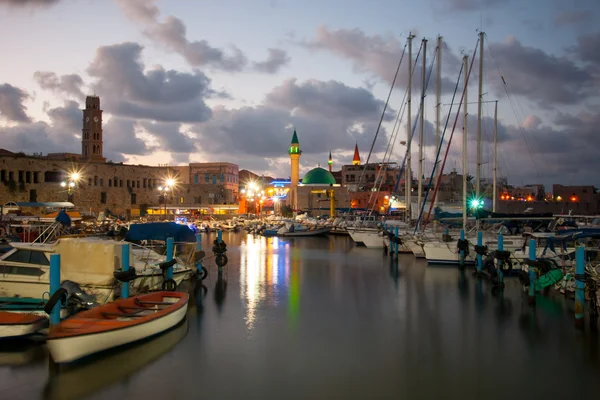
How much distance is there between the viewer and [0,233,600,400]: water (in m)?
10.5

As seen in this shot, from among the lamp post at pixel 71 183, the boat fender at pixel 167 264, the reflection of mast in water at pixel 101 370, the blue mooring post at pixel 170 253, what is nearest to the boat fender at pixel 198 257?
the blue mooring post at pixel 170 253

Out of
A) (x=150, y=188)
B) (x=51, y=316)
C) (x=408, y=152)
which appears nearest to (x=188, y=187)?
(x=150, y=188)

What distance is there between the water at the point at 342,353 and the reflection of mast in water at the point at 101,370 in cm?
4

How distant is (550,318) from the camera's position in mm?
16281

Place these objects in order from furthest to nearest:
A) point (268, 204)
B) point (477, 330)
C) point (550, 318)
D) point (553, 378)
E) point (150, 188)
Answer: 1. point (268, 204)
2. point (150, 188)
3. point (550, 318)
4. point (477, 330)
5. point (553, 378)

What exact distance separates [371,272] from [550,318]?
1156 centimetres

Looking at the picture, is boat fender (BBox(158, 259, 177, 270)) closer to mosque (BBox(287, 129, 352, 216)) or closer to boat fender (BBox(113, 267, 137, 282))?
boat fender (BBox(113, 267, 137, 282))

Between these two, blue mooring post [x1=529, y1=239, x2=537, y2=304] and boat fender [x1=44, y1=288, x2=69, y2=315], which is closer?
boat fender [x1=44, y1=288, x2=69, y2=315]

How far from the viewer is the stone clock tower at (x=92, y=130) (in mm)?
92500

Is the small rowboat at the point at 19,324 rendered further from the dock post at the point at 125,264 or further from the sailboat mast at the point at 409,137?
the sailboat mast at the point at 409,137

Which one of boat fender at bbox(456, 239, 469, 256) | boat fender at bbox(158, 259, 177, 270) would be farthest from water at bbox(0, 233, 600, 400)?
boat fender at bbox(456, 239, 469, 256)

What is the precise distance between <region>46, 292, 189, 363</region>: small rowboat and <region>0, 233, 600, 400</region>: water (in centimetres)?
34

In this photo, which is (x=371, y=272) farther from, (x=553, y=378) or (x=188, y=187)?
(x=188, y=187)

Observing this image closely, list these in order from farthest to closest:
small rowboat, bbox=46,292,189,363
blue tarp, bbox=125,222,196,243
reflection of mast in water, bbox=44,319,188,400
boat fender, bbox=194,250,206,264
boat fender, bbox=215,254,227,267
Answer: boat fender, bbox=215,254,227,267
blue tarp, bbox=125,222,196,243
boat fender, bbox=194,250,206,264
small rowboat, bbox=46,292,189,363
reflection of mast in water, bbox=44,319,188,400
